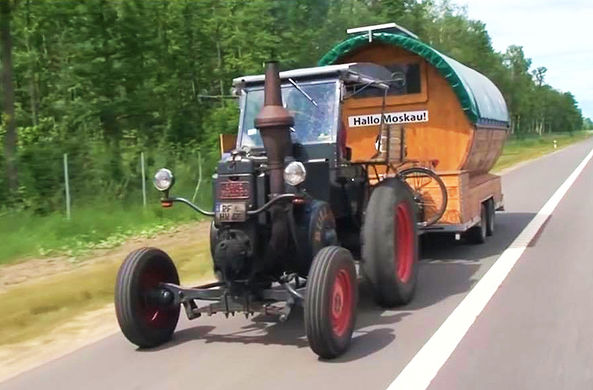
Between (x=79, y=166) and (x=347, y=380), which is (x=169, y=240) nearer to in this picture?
(x=79, y=166)

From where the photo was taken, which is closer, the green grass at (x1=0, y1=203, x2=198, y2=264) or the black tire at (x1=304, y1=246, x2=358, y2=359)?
the black tire at (x1=304, y1=246, x2=358, y2=359)

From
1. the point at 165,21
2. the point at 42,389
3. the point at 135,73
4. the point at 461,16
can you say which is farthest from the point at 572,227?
the point at 461,16

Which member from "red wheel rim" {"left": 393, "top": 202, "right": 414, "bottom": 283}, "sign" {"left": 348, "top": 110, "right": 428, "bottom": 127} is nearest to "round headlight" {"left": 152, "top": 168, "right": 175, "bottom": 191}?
"red wheel rim" {"left": 393, "top": 202, "right": 414, "bottom": 283}

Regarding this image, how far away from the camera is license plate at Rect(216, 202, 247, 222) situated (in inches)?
270

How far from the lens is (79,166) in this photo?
17703mm

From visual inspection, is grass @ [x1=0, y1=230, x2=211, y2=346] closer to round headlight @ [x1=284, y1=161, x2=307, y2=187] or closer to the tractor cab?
the tractor cab

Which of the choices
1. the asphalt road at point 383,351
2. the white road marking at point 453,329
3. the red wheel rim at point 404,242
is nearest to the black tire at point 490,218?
the white road marking at point 453,329

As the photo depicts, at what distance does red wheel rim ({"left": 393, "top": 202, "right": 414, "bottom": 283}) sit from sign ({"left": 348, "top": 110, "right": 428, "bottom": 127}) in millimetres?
3706

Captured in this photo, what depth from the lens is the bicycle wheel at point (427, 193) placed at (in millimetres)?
11234

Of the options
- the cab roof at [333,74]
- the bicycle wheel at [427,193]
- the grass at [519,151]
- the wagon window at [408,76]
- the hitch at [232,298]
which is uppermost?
the wagon window at [408,76]

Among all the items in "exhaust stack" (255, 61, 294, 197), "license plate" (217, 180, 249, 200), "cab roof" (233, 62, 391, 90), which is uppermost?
"cab roof" (233, 62, 391, 90)

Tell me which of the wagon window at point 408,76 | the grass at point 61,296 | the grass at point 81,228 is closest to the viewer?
the grass at point 61,296

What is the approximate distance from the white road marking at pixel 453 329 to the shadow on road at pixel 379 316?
22 centimetres

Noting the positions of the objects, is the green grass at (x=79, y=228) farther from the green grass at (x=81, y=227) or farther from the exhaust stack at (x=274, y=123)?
the exhaust stack at (x=274, y=123)
